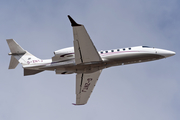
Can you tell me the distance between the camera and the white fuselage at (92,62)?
31.1 meters

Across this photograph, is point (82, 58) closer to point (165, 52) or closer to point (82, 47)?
point (82, 47)

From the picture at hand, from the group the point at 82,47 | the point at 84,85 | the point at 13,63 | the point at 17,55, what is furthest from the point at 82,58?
the point at 13,63

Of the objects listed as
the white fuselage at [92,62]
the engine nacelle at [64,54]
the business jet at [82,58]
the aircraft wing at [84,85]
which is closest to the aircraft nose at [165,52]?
the business jet at [82,58]

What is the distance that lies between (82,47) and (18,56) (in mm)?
9175

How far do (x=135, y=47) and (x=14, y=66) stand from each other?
49.9 ft

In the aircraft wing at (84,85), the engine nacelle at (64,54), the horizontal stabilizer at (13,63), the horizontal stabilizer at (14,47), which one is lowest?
the aircraft wing at (84,85)

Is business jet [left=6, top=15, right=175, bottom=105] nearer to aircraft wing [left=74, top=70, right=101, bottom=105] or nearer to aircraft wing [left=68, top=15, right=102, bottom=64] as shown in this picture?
aircraft wing [left=68, top=15, right=102, bottom=64]

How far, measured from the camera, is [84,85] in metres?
36.1

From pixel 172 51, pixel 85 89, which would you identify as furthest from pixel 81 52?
pixel 172 51

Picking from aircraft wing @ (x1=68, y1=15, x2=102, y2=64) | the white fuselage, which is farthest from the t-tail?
aircraft wing @ (x1=68, y1=15, x2=102, y2=64)

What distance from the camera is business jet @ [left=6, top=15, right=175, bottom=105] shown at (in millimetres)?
30125

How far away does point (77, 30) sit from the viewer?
26359 millimetres

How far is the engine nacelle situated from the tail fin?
3289 mm

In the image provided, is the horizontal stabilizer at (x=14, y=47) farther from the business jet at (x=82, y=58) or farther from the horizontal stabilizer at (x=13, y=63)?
the horizontal stabilizer at (x=13, y=63)
